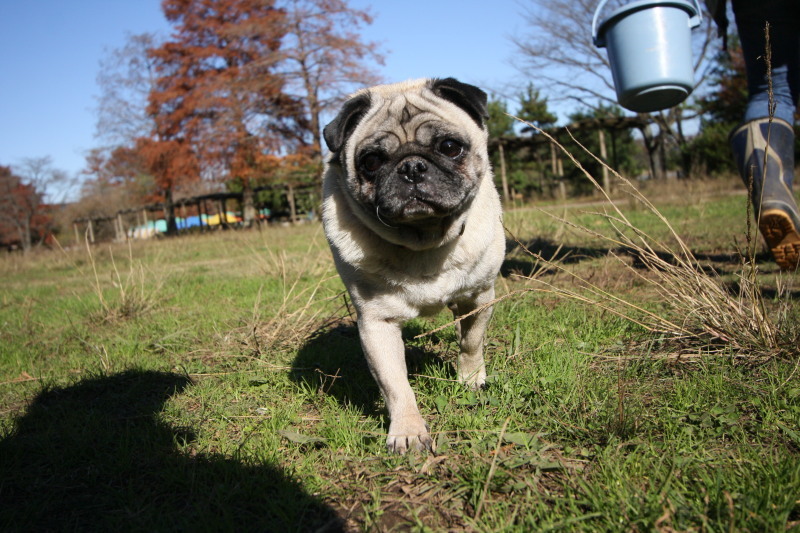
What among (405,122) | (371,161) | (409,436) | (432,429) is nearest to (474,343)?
(432,429)

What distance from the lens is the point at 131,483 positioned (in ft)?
6.98

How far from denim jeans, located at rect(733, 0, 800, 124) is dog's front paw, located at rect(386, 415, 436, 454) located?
3.48 metres

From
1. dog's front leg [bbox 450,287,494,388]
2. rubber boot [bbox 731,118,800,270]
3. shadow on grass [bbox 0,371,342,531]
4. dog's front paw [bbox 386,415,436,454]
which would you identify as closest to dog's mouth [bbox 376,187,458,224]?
dog's front leg [bbox 450,287,494,388]

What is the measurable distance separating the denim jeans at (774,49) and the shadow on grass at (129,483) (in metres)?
4.14

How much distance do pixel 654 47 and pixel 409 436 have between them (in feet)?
11.1

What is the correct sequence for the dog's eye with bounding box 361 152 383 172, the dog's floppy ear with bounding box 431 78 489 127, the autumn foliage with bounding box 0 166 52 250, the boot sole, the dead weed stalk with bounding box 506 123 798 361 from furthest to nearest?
the autumn foliage with bounding box 0 166 52 250 → the boot sole → the dog's floppy ear with bounding box 431 78 489 127 → the dog's eye with bounding box 361 152 383 172 → the dead weed stalk with bounding box 506 123 798 361

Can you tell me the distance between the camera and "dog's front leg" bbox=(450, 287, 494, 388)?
2781 millimetres

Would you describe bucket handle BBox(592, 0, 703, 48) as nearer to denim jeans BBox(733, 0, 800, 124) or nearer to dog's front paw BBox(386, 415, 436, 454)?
denim jeans BBox(733, 0, 800, 124)

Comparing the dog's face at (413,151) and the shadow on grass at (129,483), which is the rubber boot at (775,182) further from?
the shadow on grass at (129,483)

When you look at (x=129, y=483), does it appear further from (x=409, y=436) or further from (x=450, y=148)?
(x=450, y=148)

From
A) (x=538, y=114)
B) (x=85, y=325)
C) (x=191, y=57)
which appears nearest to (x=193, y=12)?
(x=191, y=57)

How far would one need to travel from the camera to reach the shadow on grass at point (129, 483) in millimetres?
1838

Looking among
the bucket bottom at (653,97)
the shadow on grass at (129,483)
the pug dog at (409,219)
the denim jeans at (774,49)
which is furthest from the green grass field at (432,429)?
the bucket bottom at (653,97)

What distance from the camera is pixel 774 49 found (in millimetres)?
3875
